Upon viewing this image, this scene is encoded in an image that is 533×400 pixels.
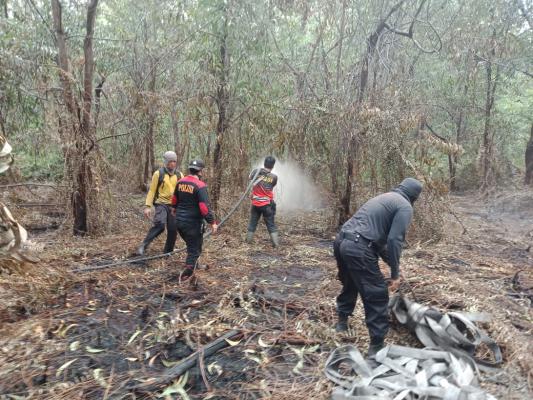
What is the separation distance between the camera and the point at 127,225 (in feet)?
27.1

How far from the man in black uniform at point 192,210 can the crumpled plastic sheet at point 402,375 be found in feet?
7.88

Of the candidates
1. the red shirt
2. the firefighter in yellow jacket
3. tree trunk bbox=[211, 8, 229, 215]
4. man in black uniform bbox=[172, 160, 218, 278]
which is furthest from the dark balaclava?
tree trunk bbox=[211, 8, 229, 215]

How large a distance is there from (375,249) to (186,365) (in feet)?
6.14

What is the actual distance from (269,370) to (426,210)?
225 inches

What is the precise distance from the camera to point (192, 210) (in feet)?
17.2

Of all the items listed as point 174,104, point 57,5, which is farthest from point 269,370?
point 57,5

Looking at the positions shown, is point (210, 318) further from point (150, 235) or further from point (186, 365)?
point (150, 235)

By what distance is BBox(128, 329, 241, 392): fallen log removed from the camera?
10.3ft

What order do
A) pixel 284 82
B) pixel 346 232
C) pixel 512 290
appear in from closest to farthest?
1. pixel 346 232
2. pixel 512 290
3. pixel 284 82

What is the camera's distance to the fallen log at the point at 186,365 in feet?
10.3

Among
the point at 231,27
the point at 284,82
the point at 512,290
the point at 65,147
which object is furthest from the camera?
the point at 284,82

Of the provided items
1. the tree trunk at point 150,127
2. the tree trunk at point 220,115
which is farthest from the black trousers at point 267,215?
the tree trunk at point 150,127

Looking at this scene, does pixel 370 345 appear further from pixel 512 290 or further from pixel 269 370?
pixel 512 290

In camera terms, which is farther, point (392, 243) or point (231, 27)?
point (231, 27)
